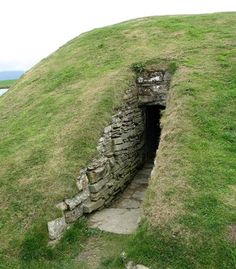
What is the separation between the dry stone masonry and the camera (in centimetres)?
1031

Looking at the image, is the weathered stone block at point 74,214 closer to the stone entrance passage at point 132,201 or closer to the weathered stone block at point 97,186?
the stone entrance passage at point 132,201

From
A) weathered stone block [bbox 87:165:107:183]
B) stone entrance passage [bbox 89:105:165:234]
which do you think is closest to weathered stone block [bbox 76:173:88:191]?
weathered stone block [bbox 87:165:107:183]

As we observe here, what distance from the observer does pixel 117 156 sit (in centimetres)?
1245

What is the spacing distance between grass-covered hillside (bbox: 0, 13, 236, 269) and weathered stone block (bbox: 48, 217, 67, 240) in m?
0.19

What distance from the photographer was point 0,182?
35.1 ft

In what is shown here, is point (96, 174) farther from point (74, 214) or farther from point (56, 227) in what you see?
point (56, 227)

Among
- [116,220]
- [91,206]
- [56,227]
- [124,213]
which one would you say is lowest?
[124,213]

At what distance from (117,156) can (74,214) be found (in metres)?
2.86

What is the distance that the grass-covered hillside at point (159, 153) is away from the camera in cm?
809

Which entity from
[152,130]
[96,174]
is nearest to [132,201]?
[96,174]

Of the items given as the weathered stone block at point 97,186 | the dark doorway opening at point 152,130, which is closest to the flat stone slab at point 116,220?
the weathered stone block at point 97,186

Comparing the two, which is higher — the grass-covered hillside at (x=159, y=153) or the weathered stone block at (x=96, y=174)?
the grass-covered hillside at (x=159, y=153)

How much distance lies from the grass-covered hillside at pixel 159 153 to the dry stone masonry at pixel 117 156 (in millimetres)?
285

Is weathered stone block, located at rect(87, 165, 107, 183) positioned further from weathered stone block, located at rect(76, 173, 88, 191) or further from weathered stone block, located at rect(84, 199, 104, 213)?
weathered stone block, located at rect(84, 199, 104, 213)
